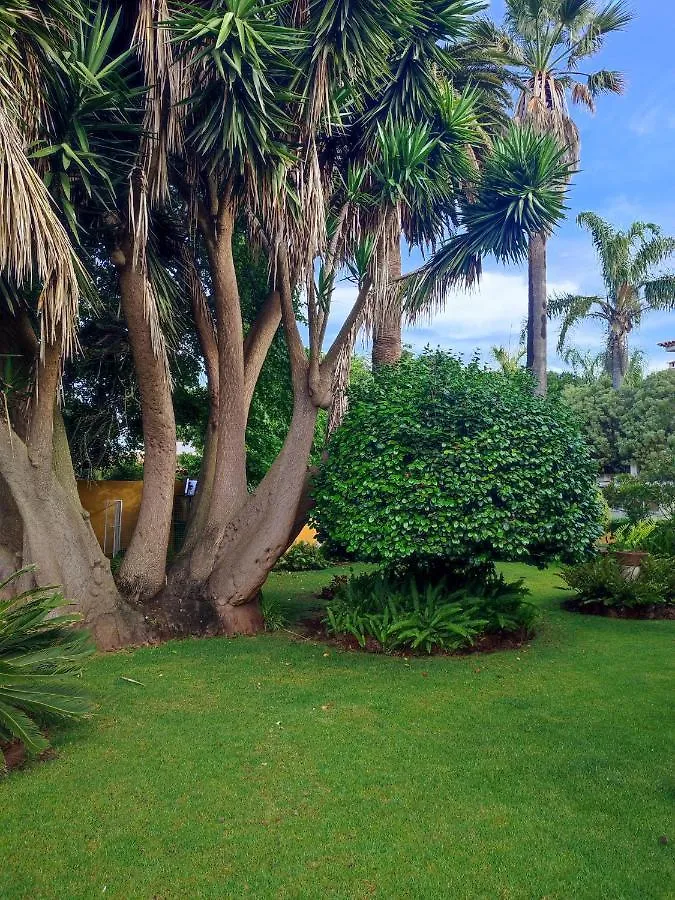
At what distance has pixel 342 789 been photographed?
439 centimetres

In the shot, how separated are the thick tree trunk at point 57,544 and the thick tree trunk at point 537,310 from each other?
1046 centimetres

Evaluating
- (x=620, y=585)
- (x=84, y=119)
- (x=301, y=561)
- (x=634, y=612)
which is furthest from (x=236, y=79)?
(x=301, y=561)

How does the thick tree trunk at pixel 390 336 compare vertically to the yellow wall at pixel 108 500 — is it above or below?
above

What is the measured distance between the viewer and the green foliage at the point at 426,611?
26.4 ft

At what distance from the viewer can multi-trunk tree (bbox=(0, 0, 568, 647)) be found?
23.0 feet

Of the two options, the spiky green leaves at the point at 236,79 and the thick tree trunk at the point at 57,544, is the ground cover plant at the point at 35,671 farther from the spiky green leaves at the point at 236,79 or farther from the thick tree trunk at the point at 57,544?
the spiky green leaves at the point at 236,79

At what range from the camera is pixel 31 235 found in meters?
6.45

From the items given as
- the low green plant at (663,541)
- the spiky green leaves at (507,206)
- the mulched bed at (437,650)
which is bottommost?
the mulched bed at (437,650)

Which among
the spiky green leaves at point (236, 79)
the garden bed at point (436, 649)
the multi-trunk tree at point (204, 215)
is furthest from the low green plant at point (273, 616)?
the spiky green leaves at point (236, 79)

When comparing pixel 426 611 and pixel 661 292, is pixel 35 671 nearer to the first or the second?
pixel 426 611

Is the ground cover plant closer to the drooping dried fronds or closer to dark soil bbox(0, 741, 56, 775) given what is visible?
dark soil bbox(0, 741, 56, 775)

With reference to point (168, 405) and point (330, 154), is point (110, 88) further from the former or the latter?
point (168, 405)

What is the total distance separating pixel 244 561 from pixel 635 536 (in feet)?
25.0

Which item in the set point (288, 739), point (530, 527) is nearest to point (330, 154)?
point (530, 527)
